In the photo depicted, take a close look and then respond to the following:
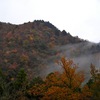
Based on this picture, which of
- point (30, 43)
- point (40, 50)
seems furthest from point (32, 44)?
point (40, 50)

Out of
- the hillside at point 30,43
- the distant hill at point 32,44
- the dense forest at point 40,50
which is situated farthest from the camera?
the distant hill at point 32,44

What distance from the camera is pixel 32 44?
129m

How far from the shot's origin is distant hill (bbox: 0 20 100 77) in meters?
110

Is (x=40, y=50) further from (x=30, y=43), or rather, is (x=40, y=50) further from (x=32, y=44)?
(x=30, y=43)

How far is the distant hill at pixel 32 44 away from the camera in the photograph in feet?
362

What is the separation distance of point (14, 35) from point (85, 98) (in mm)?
102334

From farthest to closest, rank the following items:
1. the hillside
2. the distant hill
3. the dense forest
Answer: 1. the distant hill
2. the hillside
3. the dense forest

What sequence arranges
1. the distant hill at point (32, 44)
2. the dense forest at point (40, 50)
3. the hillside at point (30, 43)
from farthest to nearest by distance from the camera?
the distant hill at point (32, 44)
the hillside at point (30, 43)
the dense forest at point (40, 50)

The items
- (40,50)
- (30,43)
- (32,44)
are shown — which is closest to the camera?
(40,50)

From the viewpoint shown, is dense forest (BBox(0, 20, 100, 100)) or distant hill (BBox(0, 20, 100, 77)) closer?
dense forest (BBox(0, 20, 100, 100))

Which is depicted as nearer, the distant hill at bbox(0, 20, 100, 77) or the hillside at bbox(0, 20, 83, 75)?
the hillside at bbox(0, 20, 83, 75)

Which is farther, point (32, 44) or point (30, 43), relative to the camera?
point (30, 43)

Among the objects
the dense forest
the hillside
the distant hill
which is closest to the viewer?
the dense forest

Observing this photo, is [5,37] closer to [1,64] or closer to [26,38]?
[26,38]
